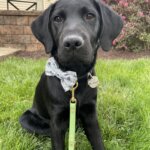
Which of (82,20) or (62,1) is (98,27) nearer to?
(82,20)

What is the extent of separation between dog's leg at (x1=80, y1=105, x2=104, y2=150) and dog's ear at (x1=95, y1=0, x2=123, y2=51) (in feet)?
1.71

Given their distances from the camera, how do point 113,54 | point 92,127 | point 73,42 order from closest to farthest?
point 73,42, point 92,127, point 113,54

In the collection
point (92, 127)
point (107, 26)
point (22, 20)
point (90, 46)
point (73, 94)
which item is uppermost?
point (107, 26)

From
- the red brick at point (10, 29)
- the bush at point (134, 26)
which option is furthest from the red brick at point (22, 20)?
the bush at point (134, 26)

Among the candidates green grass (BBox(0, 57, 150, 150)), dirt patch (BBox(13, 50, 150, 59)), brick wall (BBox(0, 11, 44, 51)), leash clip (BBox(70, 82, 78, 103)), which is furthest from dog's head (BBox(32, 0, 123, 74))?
brick wall (BBox(0, 11, 44, 51))

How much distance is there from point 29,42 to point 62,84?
5.45 meters

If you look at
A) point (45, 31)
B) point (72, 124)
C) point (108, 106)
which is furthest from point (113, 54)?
point (72, 124)

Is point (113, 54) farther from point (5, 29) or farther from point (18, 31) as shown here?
point (5, 29)

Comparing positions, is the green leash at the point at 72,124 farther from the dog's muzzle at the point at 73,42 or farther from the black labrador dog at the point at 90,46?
the dog's muzzle at the point at 73,42

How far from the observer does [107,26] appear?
2861 mm

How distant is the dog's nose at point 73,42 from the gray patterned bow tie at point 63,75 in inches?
12.8

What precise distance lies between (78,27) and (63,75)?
0.39 meters

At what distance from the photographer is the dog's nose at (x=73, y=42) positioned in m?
2.46

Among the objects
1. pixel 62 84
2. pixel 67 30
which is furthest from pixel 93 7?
pixel 62 84
